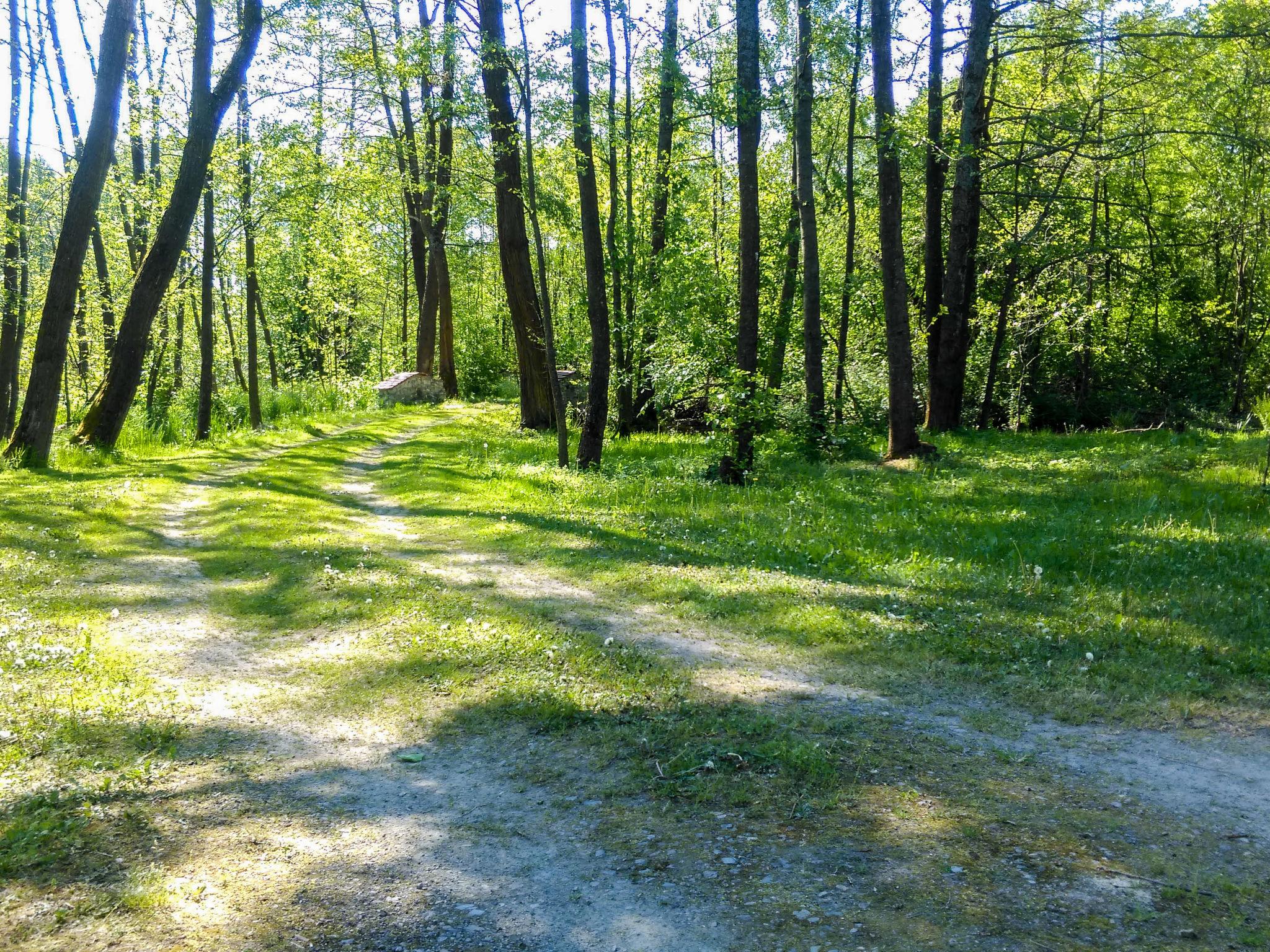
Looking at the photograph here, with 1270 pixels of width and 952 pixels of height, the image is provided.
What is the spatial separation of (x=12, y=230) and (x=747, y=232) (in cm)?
1725

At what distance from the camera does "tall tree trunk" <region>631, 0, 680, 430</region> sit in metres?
18.5

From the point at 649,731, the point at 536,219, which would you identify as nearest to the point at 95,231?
the point at 536,219

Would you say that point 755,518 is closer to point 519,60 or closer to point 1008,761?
point 1008,761

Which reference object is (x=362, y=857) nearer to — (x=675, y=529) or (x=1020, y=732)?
(x=1020, y=732)

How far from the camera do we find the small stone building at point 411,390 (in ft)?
97.4

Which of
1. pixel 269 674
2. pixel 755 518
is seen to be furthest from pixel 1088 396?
pixel 269 674

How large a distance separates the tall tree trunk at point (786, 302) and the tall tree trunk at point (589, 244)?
394 cm

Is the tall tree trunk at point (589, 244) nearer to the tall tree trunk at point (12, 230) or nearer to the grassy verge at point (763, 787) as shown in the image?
the grassy verge at point (763, 787)

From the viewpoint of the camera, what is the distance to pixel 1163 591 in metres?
7.30

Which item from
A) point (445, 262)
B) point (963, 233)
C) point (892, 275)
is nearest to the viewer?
point (892, 275)

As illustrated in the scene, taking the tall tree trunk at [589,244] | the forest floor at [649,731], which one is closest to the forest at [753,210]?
the tall tree trunk at [589,244]

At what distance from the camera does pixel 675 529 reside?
10711mm

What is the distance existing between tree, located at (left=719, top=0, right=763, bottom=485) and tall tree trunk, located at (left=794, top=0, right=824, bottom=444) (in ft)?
4.93

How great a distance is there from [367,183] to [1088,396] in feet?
59.0
